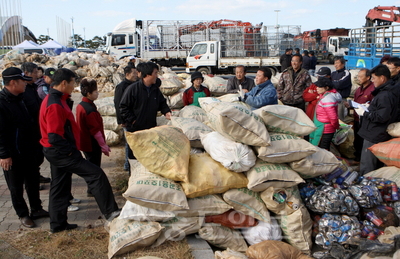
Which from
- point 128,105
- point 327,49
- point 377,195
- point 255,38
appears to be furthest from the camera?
point 327,49

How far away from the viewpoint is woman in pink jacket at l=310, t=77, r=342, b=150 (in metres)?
4.49

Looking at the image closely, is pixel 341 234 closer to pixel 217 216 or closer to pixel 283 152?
pixel 283 152

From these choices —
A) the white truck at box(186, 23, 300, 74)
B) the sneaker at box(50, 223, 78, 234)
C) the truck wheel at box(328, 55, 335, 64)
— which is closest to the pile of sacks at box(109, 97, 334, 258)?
the sneaker at box(50, 223, 78, 234)

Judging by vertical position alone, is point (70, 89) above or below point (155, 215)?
above

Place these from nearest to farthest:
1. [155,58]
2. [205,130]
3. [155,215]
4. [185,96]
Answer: [155,215], [205,130], [185,96], [155,58]

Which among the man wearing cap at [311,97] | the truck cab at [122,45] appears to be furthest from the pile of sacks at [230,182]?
the truck cab at [122,45]

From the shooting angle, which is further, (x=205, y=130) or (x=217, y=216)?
(x=205, y=130)

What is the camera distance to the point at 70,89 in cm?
326

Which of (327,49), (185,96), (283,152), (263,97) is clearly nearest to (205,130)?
(263,97)

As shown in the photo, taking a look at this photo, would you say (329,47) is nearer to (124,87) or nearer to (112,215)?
(124,87)

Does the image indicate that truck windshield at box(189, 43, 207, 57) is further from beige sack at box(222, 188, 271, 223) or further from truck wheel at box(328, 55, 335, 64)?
truck wheel at box(328, 55, 335, 64)

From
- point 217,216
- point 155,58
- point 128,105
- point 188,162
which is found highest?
point 155,58

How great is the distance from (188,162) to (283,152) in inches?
→ 35.9

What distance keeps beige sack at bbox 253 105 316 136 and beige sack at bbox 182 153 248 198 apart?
60 centimetres
